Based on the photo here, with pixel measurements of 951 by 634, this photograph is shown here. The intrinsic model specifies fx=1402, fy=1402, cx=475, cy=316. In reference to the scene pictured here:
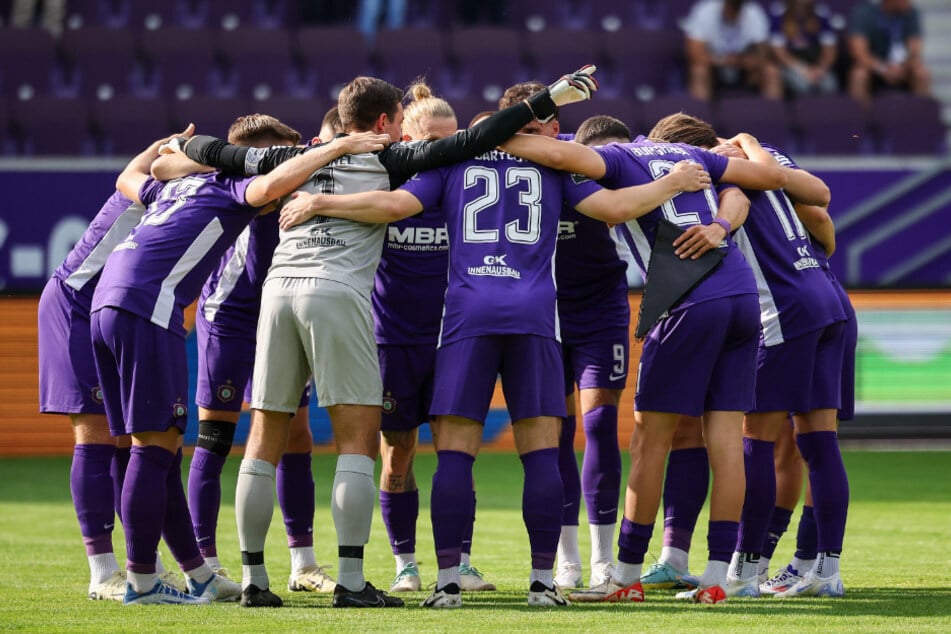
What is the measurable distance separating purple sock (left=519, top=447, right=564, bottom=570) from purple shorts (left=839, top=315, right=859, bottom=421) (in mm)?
1614

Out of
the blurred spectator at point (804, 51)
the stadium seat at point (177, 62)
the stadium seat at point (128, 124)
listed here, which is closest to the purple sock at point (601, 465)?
the stadium seat at point (128, 124)

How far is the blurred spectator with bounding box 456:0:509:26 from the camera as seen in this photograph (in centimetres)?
1628

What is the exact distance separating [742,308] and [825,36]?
38.1 ft

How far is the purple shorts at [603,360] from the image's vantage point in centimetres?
642

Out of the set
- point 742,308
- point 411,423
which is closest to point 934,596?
point 742,308

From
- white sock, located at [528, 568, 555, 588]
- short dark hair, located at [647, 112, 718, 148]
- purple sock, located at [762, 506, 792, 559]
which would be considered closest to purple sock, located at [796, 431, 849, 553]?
purple sock, located at [762, 506, 792, 559]

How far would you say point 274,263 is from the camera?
5.70 metres

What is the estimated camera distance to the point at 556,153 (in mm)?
5535

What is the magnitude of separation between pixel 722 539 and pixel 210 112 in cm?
1012

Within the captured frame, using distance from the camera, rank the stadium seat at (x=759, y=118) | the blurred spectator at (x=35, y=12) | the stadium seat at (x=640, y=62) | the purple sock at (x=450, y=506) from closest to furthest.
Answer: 1. the purple sock at (x=450, y=506)
2. the stadium seat at (x=759, y=118)
3. the stadium seat at (x=640, y=62)
4. the blurred spectator at (x=35, y=12)

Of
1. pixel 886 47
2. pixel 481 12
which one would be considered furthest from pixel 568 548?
pixel 886 47

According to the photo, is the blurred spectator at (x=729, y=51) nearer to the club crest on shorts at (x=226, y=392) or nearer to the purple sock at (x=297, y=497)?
Answer: the purple sock at (x=297, y=497)

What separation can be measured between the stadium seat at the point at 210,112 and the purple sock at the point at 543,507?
962 cm

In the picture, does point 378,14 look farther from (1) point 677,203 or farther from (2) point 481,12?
(1) point 677,203
